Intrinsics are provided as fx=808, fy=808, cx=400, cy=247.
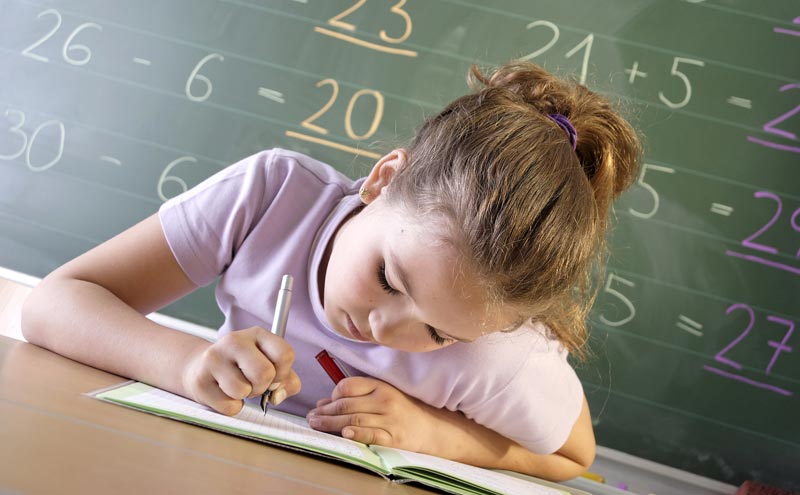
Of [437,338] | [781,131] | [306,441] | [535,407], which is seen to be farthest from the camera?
[781,131]

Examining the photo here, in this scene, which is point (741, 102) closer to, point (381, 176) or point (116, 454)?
point (381, 176)

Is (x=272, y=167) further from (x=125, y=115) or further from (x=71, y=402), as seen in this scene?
(x=125, y=115)

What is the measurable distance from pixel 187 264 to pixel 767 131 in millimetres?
1165

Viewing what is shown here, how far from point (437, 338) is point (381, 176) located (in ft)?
0.71

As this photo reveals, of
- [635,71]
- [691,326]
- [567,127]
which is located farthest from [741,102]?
[567,127]

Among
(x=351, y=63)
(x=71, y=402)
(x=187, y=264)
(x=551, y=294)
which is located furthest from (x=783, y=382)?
(x=71, y=402)

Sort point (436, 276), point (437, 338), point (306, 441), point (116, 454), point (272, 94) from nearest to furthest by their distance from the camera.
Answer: point (116, 454) < point (306, 441) < point (436, 276) < point (437, 338) < point (272, 94)

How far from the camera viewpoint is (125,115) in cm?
173

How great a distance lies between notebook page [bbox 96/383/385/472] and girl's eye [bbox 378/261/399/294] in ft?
0.53

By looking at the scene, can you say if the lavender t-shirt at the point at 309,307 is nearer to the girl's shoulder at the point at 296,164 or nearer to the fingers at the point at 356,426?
the girl's shoulder at the point at 296,164

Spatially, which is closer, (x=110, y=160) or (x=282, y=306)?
(x=282, y=306)

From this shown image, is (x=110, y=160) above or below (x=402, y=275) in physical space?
above

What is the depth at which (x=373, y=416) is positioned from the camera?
2.99 ft

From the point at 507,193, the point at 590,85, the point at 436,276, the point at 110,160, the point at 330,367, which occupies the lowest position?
the point at 330,367
